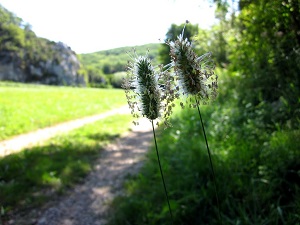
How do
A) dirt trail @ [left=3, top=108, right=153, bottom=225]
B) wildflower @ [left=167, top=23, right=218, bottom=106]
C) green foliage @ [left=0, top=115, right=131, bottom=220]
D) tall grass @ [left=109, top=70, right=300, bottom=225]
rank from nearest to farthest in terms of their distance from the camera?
wildflower @ [left=167, top=23, right=218, bottom=106], tall grass @ [left=109, top=70, right=300, bottom=225], dirt trail @ [left=3, top=108, right=153, bottom=225], green foliage @ [left=0, top=115, right=131, bottom=220]

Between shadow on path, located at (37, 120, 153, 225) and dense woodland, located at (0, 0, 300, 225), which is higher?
dense woodland, located at (0, 0, 300, 225)

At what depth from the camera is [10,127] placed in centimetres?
1238

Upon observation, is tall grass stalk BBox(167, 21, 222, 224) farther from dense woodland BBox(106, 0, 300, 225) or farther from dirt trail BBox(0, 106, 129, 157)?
dirt trail BBox(0, 106, 129, 157)

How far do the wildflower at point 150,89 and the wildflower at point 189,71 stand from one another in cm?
9

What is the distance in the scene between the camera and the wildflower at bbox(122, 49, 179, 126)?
195 cm

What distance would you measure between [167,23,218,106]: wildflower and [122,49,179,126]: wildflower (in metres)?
0.09

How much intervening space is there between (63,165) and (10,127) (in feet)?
20.0

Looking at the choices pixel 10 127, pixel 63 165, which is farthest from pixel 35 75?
pixel 63 165

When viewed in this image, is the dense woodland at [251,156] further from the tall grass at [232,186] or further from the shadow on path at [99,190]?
the shadow on path at [99,190]

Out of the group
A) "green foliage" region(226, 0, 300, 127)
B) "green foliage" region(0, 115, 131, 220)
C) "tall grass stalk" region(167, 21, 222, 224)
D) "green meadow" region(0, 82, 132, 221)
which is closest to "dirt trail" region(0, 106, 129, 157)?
"green meadow" region(0, 82, 132, 221)

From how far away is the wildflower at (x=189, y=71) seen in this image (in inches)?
76.0

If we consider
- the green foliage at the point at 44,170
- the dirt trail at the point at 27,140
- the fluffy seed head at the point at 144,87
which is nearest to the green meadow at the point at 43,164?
the green foliage at the point at 44,170

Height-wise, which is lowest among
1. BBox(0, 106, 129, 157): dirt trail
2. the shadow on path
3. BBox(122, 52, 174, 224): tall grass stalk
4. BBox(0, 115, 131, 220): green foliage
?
the shadow on path

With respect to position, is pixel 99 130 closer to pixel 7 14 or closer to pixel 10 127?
pixel 10 127
